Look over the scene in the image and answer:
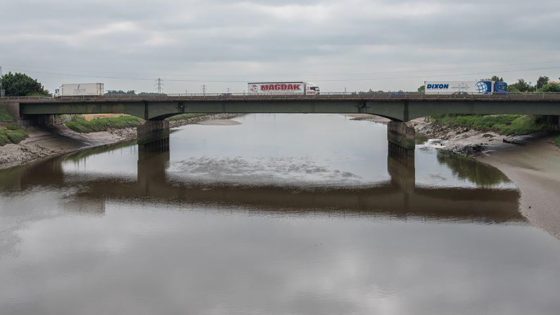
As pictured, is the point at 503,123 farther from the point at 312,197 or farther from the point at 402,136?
the point at 312,197

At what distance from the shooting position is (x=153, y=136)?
79562mm

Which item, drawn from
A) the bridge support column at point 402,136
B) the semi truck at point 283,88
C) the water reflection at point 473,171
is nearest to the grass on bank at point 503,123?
the water reflection at point 473,171

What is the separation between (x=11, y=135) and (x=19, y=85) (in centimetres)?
4658

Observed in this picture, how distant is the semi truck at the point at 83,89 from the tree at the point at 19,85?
956 inches

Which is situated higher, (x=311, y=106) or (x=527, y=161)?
(x=311, y=106)

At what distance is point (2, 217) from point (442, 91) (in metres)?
62.5

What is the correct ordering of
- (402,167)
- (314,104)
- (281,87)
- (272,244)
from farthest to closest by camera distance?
(281,87) < (314,104) < (402,167) < (272,244)

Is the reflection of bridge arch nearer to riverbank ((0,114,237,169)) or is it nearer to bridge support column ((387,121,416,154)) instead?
riverbank ((0,114,237,169))

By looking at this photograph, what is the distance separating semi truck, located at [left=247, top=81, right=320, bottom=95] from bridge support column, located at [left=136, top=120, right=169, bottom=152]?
1665 cm

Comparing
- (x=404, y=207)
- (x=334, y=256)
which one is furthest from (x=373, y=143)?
(x=334, y=256)

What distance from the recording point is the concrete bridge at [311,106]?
209 ft

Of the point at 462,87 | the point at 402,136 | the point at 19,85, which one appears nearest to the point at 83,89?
the point at 19,85

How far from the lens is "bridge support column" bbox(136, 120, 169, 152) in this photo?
7550cm

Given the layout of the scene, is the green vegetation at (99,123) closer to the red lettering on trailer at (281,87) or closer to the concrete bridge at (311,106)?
the concrete bridge at (311,106)
